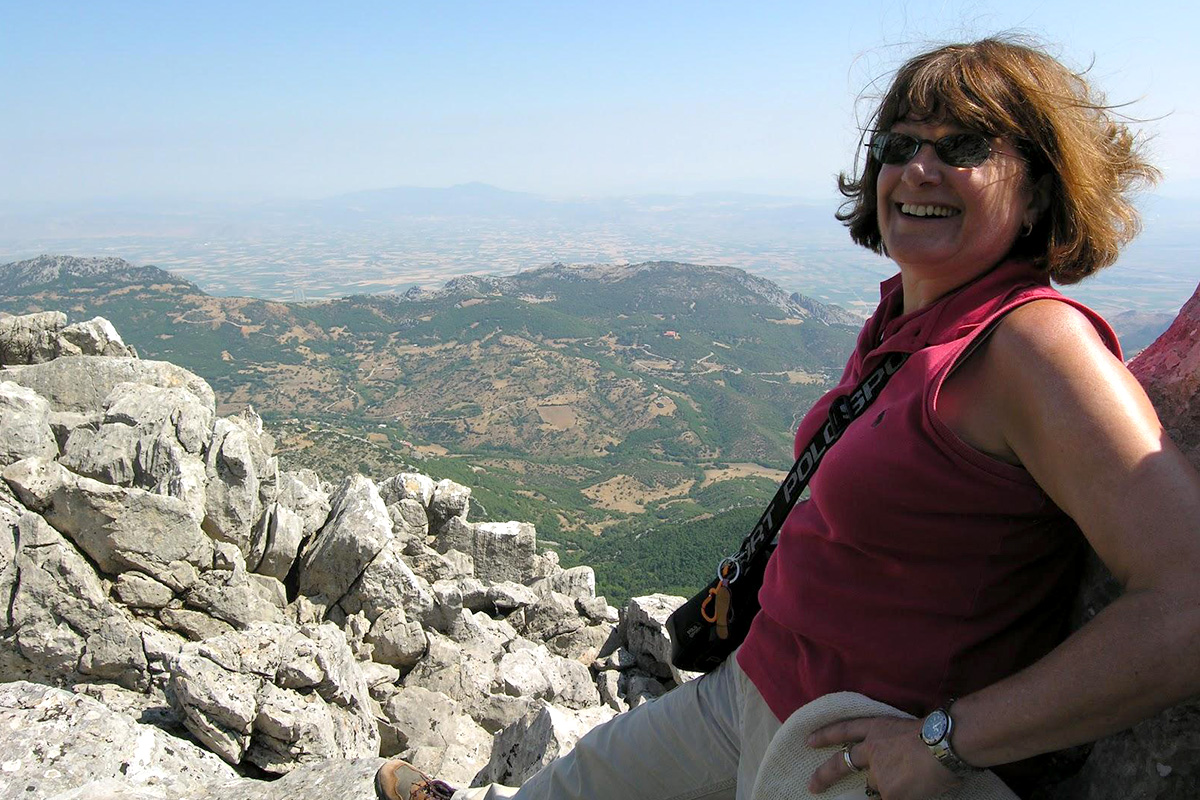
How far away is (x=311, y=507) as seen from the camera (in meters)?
14.6

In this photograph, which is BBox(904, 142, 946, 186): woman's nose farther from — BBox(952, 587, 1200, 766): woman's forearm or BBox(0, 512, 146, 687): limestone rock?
BBox(0, 512, 146, 687): limestone rock

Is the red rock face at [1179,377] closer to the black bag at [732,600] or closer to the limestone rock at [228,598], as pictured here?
the black bag at [732,600]

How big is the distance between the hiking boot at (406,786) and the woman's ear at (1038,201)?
484 centimetres

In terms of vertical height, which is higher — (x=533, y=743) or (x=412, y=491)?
(x=533, y=743)

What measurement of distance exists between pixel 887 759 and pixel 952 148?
228cm

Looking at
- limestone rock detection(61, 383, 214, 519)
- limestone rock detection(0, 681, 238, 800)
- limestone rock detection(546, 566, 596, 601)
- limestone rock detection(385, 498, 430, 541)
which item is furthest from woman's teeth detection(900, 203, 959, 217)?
limestone rock detection(385, 498, 430, 541)

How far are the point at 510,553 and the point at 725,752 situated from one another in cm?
1480

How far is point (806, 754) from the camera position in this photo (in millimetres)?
2717

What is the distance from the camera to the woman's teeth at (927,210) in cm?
296

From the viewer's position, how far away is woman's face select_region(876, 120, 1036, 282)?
9.19 feet

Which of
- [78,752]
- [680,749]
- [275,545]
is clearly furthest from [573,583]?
[680,749]

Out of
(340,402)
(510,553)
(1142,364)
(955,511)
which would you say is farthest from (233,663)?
(340,402)

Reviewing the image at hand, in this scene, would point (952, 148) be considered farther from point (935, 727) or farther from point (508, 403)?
point (508, 403)

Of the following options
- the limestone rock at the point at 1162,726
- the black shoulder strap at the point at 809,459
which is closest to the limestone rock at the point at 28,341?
the black shoulder strap at the point at 809,459
